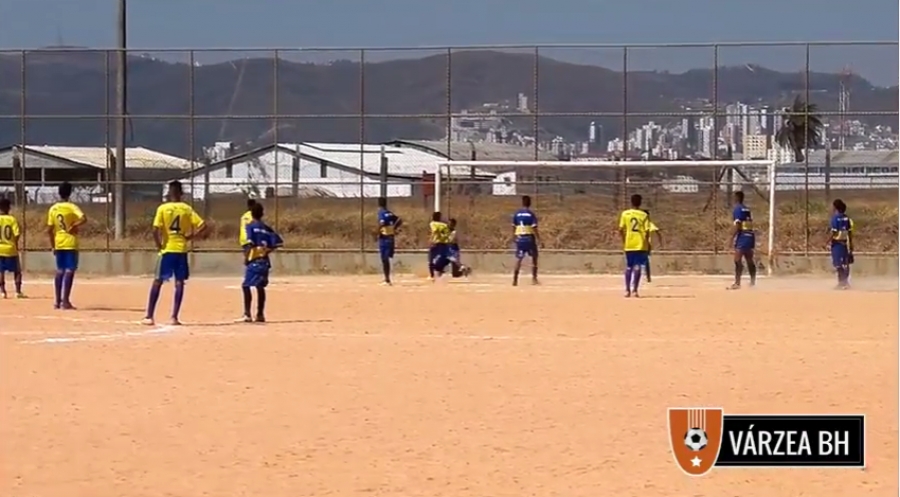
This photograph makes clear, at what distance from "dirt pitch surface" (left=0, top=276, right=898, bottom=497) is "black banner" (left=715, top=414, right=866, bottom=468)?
0.15 metres

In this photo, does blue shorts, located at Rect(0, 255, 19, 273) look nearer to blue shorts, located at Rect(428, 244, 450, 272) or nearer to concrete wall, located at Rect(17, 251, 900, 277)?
blue shorts, located at Rect(428, 244, 450, 272)

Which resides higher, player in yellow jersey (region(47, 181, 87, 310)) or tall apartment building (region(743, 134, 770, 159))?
tall apartment building (region(743, 134, 770, 159))

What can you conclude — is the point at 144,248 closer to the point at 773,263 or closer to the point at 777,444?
the point at 773,263

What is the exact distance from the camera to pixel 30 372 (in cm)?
1347

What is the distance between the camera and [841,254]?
84.3 ft

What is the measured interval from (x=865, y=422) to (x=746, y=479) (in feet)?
6.53

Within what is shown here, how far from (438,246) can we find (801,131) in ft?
35.5

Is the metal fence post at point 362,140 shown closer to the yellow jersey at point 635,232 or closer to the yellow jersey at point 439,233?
the yellow jersey at point 439,233

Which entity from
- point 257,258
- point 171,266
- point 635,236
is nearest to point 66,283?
point 171,266

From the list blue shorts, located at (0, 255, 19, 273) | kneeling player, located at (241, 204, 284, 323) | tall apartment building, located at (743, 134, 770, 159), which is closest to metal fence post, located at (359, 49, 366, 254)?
tall apartment building, located at (743, 134, 770, 159)

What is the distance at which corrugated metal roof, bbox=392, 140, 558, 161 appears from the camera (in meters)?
37.3

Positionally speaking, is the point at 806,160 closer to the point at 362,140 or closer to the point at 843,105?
the point at 843,105

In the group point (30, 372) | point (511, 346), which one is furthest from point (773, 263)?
point (30, 372)

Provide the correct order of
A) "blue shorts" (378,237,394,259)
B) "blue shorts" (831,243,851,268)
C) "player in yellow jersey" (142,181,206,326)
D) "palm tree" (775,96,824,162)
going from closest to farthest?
"player in yellow jersey" (142,181,206,326)
"blue shorts" (831,243,851,268)
"blue shorts" (378,237,394,259)
"palm tree" (775,96,824,162)
